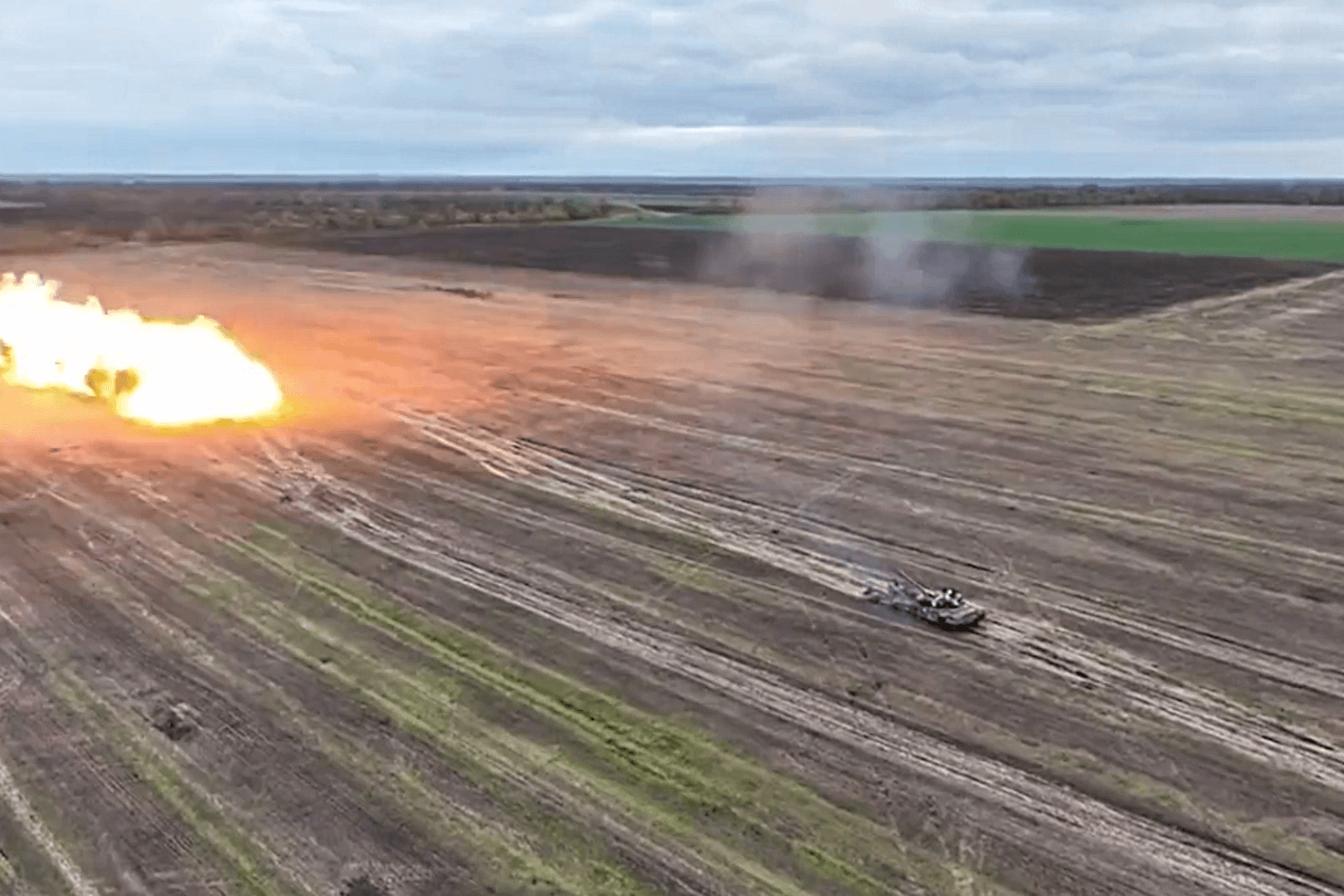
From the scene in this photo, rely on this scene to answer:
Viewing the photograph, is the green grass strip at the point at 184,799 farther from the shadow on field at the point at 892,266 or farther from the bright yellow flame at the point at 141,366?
the shadow on field at the point at 892,266

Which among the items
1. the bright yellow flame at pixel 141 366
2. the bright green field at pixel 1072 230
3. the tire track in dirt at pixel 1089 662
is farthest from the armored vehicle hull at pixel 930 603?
the bright green field at pixel 1072 230

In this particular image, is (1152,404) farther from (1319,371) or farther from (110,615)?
(110,615)

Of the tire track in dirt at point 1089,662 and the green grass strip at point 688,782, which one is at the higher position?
the tire track in dirt at point 1089,662

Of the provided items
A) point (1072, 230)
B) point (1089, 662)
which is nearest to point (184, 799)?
point (1089, 662)

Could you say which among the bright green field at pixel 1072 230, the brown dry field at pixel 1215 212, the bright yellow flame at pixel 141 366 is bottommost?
the bright yellow flame at pixel 141 366

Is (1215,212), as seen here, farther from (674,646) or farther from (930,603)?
(674,646)

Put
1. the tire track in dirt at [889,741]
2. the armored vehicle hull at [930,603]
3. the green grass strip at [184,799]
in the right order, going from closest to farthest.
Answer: the green grass strip at [184,799], the tire track in dirt at [889,741], the armored vehicle hull at [930,603]
